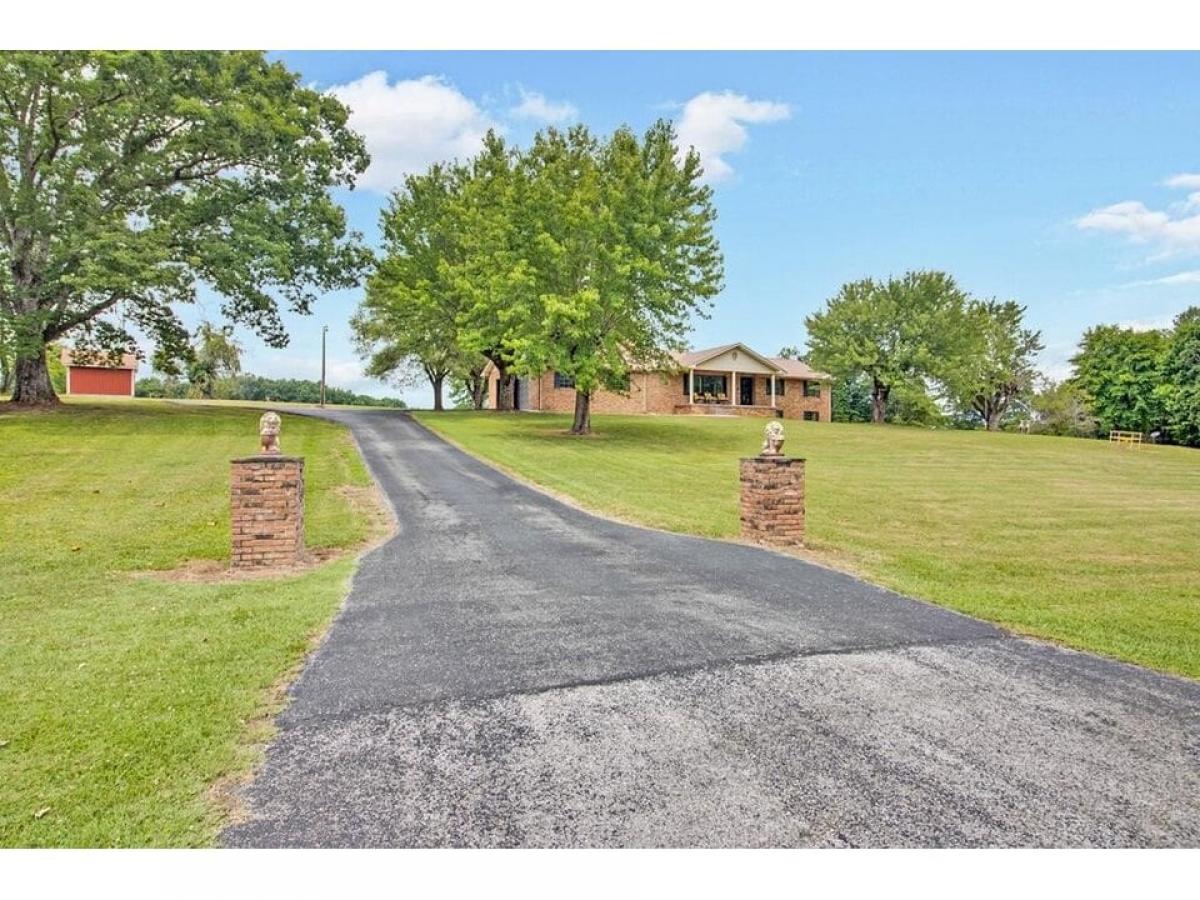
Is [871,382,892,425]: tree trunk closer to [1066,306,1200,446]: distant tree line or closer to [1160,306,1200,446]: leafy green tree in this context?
[1066,306,1200,446]: distant tree line

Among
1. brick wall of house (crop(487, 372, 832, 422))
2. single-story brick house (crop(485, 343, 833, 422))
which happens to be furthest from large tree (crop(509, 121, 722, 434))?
single-story brick house (crop(485, 343, 833, 422))

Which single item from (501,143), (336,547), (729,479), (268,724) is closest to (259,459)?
(336,547)

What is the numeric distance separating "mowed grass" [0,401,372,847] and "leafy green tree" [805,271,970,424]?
3609 centimetres

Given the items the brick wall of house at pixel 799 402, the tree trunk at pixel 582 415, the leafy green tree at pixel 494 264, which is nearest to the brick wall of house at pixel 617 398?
the leafy green tree at pixel 494 264

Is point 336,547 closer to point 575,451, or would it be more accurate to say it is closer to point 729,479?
point 729,479

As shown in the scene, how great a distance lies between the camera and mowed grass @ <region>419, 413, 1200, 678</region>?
6285 millimetres

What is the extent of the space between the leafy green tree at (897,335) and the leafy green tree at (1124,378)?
9.96 meters

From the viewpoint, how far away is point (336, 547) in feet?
26.8

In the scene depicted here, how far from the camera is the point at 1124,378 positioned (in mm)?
41219

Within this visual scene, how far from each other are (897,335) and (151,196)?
38.1 m

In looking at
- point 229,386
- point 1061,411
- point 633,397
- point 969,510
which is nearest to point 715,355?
point 633,397

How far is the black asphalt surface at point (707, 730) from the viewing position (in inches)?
104

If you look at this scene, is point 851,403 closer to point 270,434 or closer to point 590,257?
point 590,257

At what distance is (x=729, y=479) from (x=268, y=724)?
13866mm
